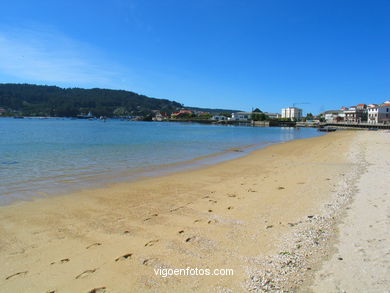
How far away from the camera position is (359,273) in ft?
11.2

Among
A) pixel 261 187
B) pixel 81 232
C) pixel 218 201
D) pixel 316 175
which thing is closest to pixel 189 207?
pixel 218 201

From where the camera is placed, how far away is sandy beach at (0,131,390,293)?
3453 mm

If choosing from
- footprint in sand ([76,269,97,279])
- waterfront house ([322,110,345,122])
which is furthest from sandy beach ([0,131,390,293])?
waterfront house ([322,110,345,122])

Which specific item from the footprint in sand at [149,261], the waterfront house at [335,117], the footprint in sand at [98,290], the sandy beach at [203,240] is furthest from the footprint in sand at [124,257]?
the waterfront house at [335,117]

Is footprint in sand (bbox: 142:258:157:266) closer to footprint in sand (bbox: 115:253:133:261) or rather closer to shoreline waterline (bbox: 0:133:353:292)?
shoreline waterline (bbox: 0:133:353:292)

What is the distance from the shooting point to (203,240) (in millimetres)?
4715

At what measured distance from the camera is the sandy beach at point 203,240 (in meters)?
3.45

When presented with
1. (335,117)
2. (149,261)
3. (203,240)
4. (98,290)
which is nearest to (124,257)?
(149,261)

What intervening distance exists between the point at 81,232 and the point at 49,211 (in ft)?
6.67

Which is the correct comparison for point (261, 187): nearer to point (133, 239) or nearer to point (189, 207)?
point (189, 207)

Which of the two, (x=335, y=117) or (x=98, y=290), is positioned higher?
(x=335, y=117)

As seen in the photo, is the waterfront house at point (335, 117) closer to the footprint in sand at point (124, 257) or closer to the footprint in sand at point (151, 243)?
the footprint in sand at point (151, 243)

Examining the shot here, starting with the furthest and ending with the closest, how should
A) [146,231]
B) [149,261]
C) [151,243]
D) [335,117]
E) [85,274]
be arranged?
1. [335,117]
2. [146,231]
3. [151,243]
4. [149,261]
5. [85,274]

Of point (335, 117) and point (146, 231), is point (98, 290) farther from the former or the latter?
point (335, 117)
